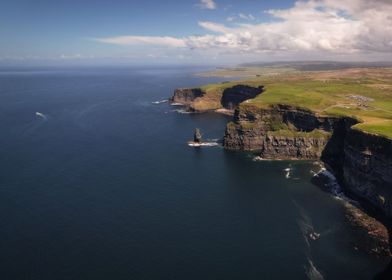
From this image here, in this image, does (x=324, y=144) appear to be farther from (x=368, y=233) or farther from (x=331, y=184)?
(x=368, y=233)

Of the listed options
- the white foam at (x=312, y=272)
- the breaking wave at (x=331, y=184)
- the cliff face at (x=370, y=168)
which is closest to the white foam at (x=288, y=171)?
the breaking wave at (x=331, y=184)

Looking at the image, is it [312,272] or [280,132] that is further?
[280,132]

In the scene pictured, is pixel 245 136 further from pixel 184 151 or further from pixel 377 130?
pixel 377 130

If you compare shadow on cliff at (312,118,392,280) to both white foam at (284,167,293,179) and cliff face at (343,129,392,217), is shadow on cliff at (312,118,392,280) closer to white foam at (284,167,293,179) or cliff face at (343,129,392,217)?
cliff face at (343,129,392,217)

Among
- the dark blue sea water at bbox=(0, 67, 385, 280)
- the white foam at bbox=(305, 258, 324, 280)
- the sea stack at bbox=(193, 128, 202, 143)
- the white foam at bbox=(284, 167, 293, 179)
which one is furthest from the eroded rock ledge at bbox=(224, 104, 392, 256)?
the white foam at bbox=(305, 258, 324, 280)

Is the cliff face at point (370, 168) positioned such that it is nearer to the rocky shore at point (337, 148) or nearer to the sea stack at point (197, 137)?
the rocky shore at point (337, 148)

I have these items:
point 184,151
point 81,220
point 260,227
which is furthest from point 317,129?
point 81,220

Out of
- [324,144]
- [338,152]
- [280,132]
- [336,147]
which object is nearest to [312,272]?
[338,152]
